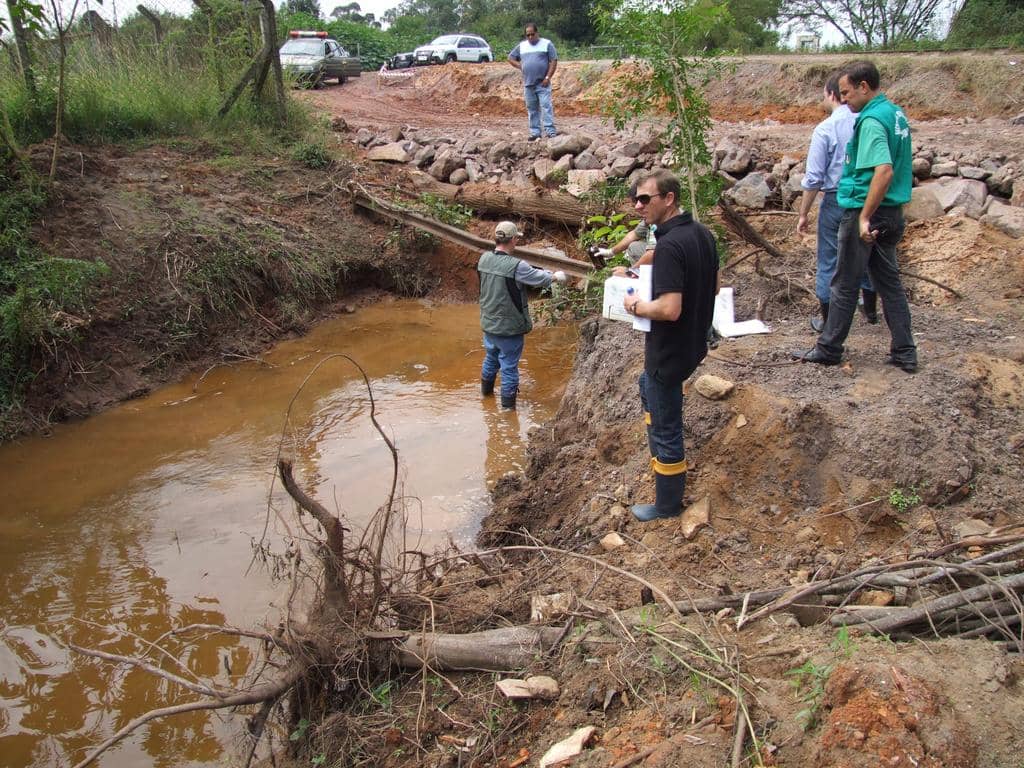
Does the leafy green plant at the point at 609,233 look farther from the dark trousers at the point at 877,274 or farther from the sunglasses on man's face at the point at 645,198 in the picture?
the sunglasses on man's face at the point at 645,198

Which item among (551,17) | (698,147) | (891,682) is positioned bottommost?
(891,682)

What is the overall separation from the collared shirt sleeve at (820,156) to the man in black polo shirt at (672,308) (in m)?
2.40

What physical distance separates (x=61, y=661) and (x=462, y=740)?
270 centimetres

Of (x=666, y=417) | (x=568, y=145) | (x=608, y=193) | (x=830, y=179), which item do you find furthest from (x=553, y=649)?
(x=568, y=145)

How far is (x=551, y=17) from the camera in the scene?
33375 mm

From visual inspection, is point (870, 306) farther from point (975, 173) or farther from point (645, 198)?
point (975, 173)

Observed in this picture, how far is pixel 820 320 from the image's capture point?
5.59 meters

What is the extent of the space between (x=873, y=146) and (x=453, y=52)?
76.4 ft

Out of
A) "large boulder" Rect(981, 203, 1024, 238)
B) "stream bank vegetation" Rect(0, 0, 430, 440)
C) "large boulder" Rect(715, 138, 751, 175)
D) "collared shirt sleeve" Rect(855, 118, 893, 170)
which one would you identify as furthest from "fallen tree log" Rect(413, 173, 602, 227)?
"collared shirt sleeve" Rect(855, 118, 893, 170)

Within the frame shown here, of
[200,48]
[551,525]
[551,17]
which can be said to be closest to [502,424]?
[551,525]

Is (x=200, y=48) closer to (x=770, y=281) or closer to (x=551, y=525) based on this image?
(x=770, y=281)

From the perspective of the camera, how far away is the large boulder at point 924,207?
701 cm

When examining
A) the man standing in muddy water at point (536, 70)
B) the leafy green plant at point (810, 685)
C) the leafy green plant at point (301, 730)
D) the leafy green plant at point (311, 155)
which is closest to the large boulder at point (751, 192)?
the man standing in muddy water at point (536, 70)

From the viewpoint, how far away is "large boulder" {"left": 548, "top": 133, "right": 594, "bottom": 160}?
1105cm
